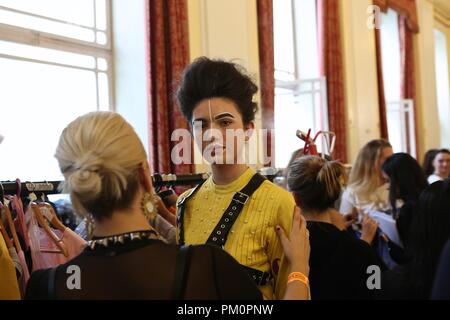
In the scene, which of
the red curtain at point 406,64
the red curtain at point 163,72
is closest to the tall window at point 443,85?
the red curtain at point 406,64

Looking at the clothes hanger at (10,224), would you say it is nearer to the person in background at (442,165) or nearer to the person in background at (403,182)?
the person in background at (403,182)

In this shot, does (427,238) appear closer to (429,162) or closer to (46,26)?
(46,26)

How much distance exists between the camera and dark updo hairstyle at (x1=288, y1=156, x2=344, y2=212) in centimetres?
188

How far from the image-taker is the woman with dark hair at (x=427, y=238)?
161 cm

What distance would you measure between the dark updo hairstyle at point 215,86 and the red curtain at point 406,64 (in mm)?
7732

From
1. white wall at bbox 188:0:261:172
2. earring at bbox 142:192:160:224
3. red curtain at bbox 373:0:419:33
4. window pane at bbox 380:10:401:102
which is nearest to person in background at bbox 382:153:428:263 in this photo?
white wall at bbox 188:0:261:172

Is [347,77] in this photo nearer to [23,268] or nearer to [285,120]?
[285,120]

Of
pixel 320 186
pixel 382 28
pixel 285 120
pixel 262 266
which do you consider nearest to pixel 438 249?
pixel 320 186

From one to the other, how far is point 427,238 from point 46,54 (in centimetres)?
272

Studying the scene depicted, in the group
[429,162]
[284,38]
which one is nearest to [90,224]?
[429,162]

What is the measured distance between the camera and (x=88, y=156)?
3.37 ft

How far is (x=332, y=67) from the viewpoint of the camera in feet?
20.6

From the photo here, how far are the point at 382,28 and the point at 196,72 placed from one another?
8069 millimetres

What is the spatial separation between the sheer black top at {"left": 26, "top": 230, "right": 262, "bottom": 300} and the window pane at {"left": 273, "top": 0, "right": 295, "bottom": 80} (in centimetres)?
537
